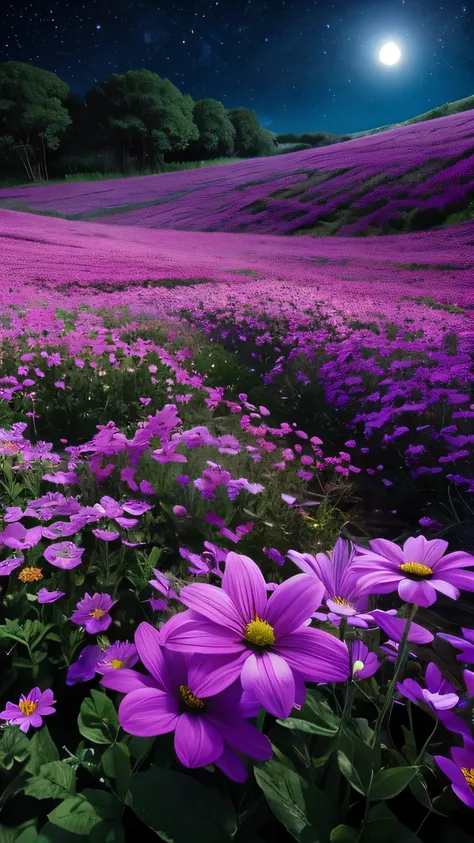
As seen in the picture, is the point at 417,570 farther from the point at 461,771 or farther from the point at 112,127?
the point at 112,127

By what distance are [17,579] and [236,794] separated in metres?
0.47

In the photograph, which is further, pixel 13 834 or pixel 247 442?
pixel 247 442

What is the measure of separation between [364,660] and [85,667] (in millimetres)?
336

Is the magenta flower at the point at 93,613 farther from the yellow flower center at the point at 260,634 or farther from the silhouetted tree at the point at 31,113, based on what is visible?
the silhouetted tree at the point at 31,113

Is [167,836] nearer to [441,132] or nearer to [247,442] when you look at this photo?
[247,442]

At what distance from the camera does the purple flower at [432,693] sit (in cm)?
42

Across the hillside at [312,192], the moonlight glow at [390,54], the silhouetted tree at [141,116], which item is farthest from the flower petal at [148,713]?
the silhouetted tree at [141,116]

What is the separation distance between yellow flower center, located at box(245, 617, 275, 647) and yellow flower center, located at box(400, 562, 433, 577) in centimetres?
11

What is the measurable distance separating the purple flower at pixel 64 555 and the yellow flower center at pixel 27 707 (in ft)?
0.59

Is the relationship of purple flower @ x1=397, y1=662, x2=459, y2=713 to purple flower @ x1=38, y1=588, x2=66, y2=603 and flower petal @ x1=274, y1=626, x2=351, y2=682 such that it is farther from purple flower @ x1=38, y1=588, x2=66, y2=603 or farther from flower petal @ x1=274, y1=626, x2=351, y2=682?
purple flower @ x1=38, y1=588, x2=66, y2=603

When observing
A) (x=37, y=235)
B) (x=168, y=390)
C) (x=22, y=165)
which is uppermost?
(x=22, y=165)

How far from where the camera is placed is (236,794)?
44 centimetres

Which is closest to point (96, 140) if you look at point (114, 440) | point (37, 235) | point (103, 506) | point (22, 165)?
point (22, 165)

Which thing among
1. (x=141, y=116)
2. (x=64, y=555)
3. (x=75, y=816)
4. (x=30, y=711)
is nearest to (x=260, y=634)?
(x=75, y=816)
